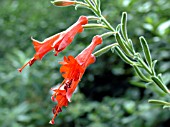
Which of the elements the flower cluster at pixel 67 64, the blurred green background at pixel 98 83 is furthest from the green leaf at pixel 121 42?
the blurred green background at pixel 98 83

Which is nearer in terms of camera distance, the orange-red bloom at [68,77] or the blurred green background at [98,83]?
the orange-red bloom at [68,77]

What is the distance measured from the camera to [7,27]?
4.36 m

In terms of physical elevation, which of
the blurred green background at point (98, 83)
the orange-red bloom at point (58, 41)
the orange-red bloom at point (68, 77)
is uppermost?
the blurred green background at point (98, 83)

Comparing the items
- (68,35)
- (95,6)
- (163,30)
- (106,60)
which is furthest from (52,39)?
(106,60)

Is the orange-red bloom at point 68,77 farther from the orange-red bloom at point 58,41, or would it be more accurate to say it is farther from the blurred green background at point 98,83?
the blurred green background at point 98,83

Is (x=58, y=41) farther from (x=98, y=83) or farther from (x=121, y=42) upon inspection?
(x=98, y=83)

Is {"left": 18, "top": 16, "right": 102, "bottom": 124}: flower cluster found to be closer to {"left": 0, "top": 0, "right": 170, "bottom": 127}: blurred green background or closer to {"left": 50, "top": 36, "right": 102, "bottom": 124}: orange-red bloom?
{"left": 50, "top": 36, "right": 102, "bottom": 124}: orange-red bloom

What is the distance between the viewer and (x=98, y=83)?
3.70 meters

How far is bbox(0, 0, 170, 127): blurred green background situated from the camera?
3.05 m

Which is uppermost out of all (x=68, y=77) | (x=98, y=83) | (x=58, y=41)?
(x=98, y=83)

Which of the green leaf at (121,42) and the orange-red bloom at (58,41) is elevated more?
the orange-red bloom at (58,41)

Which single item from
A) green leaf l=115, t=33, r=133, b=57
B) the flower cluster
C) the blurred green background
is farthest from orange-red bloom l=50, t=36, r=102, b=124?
the blurred green background

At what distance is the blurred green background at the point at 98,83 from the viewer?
3047 millimetres

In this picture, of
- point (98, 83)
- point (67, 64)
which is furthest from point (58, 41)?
point (98, 83)
